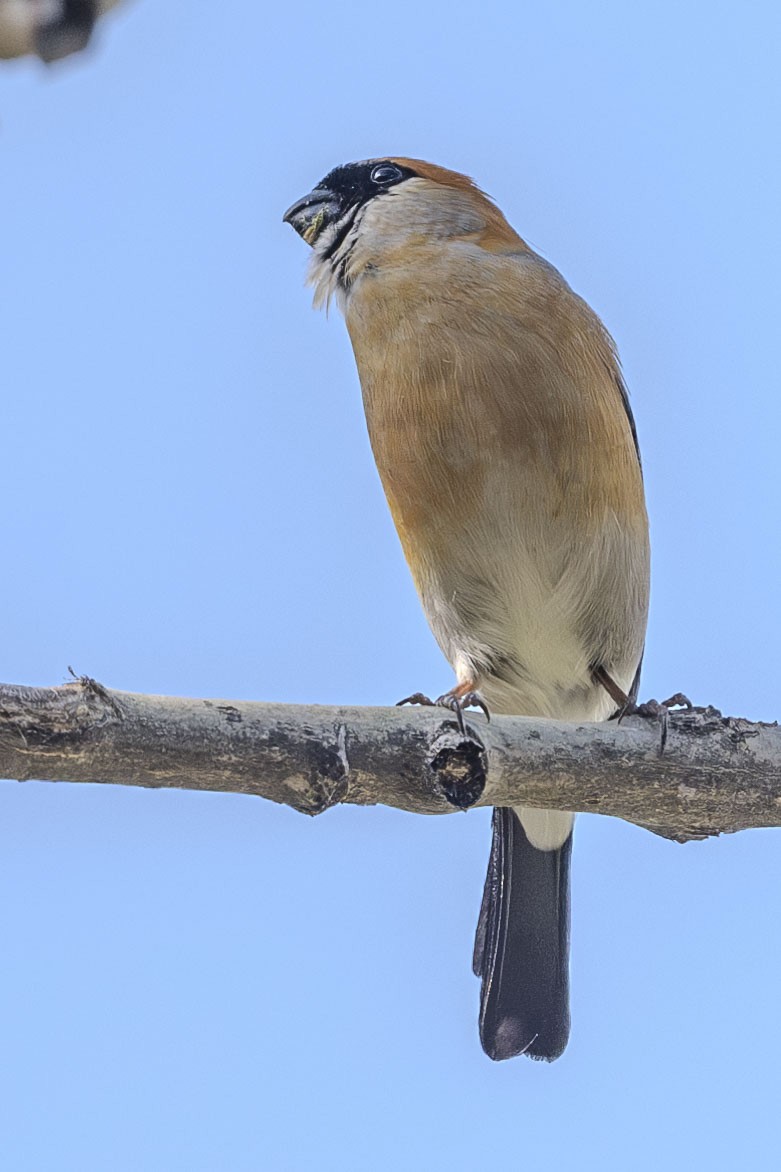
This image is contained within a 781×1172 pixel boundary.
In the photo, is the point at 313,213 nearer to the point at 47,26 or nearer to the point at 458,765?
the point at 458,765

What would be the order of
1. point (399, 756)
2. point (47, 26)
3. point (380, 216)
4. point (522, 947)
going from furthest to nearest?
1. point (522, 947)
2. point (380, 216)
3. point (399, 756)
4. point (47, 26)

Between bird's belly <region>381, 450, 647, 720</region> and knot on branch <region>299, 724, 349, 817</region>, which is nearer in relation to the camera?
knot on branch <region>299, 724, 349, 817</region>

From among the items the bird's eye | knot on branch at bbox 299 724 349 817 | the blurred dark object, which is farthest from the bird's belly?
the blurred dark object

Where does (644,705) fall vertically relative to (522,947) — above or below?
above

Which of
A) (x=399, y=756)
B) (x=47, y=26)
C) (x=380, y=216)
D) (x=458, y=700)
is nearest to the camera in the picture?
(x=47, y=26)

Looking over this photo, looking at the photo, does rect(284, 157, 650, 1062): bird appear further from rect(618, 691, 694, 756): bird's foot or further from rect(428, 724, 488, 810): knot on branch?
rect(428, 724, 488, 810): knot on branch

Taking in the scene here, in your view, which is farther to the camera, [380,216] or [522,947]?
[522,947]

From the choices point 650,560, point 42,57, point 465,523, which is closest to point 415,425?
point 465,523

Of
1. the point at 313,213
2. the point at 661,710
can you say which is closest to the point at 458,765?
the point at 661,710

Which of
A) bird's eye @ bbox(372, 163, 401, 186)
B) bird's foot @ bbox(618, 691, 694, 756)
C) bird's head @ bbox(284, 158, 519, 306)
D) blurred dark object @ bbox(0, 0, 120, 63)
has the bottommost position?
blurred dark object @ bbox(0, 0, 120, 63)
